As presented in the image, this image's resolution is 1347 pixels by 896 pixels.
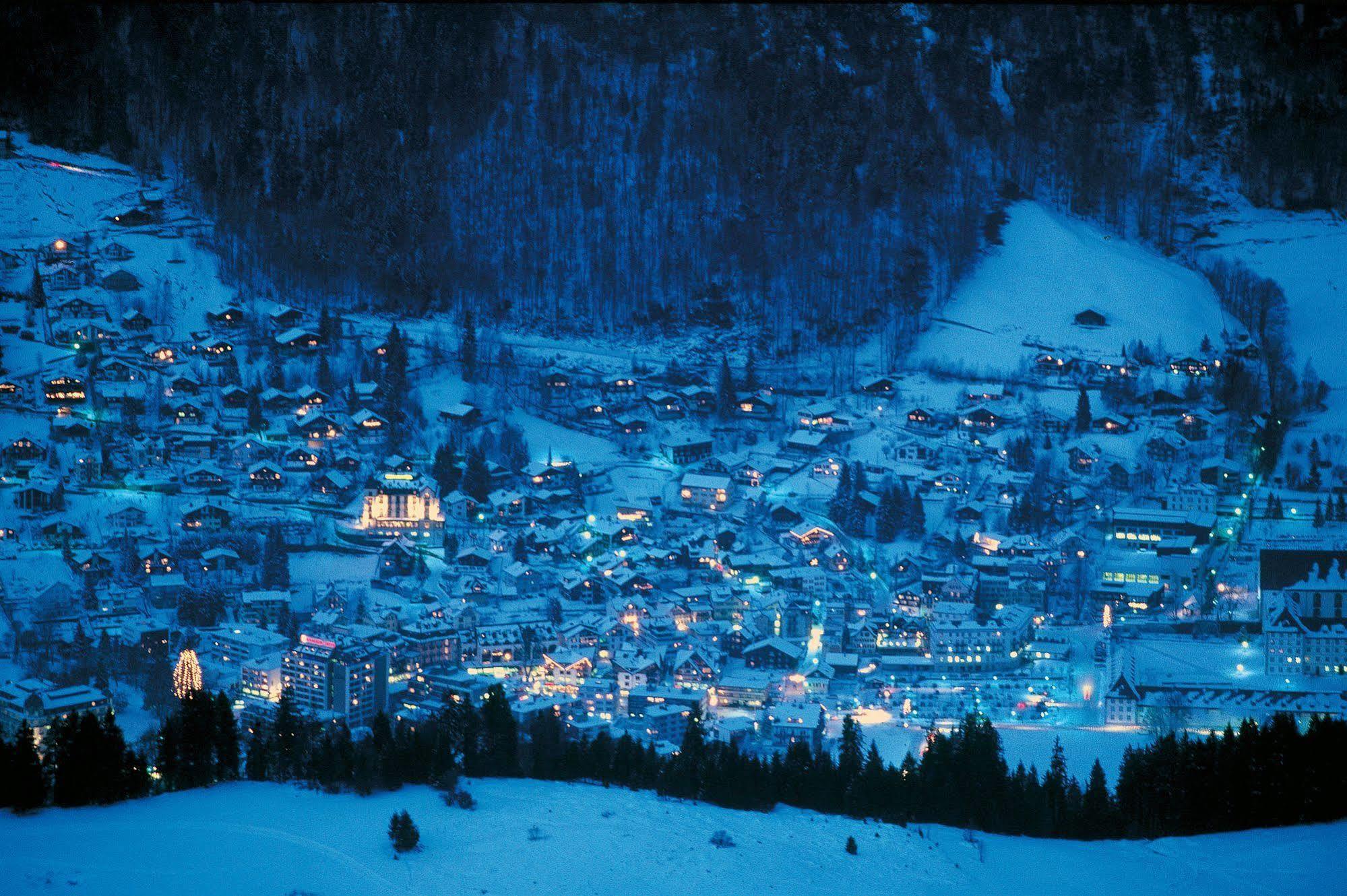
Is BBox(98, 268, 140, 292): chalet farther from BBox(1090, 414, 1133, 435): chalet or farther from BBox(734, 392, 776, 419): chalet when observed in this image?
BBox(1090, 414, 1133, 435): chalet

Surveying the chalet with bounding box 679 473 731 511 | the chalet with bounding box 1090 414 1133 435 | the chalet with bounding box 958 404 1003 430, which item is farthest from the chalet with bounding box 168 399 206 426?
the chalet with bounding box 1090 414 1133 435

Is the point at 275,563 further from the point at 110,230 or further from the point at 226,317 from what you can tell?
the point at 110,230

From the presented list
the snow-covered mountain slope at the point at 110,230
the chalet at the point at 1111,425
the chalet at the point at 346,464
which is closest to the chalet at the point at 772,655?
the chalet at the point at 346,464

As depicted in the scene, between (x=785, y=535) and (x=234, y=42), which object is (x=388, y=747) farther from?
(x=234, y=42)

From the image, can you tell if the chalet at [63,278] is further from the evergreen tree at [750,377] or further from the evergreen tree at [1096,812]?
the evergreen tree at [1096,812]

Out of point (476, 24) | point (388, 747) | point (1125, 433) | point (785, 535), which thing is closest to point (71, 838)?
point (388, 747)

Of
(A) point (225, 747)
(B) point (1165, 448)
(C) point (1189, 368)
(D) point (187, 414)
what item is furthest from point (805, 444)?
(A) point (225, 747)

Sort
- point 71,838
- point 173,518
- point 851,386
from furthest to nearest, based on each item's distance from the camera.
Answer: point 851,386 < point 173,518 < point 71,838
